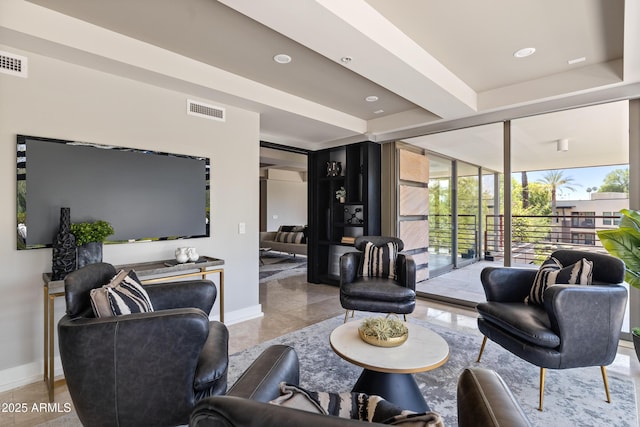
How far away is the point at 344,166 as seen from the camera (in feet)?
17.9

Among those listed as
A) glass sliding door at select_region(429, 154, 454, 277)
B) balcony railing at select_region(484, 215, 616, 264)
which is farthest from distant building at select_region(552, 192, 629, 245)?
glass sliding door at select_region(429, 154, 454, 277)

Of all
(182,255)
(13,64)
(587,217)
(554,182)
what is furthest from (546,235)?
(13,64)

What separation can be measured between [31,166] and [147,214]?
891 millimetres

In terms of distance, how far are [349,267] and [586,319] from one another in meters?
2.02

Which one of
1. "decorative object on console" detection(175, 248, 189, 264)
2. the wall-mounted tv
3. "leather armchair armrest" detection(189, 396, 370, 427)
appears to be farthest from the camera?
"decorative object on console" detection(175, 248, 189, 264)

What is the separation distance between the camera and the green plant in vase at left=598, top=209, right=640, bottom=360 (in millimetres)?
2426

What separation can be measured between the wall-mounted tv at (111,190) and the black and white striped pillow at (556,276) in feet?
10.2

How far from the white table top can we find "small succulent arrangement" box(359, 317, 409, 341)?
6cm

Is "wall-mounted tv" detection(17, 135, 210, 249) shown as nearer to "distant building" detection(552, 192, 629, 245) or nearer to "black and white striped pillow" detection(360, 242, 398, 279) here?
"black and white striped pillow" detection(360, 242, 398, 279)

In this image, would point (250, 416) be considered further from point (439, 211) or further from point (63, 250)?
point (439, 211)

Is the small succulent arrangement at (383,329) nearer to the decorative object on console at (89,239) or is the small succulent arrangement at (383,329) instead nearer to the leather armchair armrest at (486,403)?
the leather armchair armrest at (486,403)

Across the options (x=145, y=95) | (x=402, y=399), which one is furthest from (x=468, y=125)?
(x=145, y=95)

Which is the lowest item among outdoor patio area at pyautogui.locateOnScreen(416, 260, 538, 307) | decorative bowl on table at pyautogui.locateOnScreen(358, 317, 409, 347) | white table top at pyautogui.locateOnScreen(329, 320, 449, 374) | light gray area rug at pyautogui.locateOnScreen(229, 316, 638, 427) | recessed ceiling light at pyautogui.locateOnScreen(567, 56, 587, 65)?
light gray area rug at pyautogui.locateOnScreen(229, 316, 638, 427)

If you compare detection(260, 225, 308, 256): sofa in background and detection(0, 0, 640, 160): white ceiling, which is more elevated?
detection(0, 0, 640, 160): white ceiling
